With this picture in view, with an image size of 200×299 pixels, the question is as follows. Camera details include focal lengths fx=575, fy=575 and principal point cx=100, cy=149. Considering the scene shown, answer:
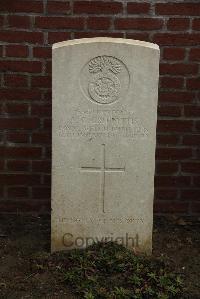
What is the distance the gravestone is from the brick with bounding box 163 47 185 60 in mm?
662

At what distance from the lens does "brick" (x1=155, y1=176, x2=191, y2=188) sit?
4.44m

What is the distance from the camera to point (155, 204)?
4508 mm

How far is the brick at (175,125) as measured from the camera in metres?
4.31

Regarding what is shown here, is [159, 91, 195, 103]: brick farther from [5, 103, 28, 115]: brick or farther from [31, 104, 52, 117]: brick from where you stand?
[5, 103, 28, 115]: brick

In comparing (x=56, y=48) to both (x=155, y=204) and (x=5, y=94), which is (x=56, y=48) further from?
(x=155, y=204)

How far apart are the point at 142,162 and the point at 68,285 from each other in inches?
35.6

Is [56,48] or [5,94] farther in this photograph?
[5,94]

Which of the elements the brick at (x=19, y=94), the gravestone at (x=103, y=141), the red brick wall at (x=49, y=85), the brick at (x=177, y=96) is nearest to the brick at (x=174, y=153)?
the red brick wall at (x=49, y=85)

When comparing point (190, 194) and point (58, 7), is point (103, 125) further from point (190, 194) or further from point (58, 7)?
point (190, 194)

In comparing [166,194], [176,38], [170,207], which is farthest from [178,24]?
[170,207]

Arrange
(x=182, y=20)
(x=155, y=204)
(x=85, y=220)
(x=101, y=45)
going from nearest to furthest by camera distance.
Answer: (x=101, y=45) < (x=85, y=220) < (x=182, y=20) < (x=155, y=204)

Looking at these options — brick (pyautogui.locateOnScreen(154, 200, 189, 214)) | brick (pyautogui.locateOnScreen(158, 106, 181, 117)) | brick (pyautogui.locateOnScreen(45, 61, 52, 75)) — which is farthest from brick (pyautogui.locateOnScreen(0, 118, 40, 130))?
brick (pyautogui.locateOnScreen(154, 200, 189, 214))

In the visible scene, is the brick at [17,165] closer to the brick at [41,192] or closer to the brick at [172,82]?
the brick at [41,192]

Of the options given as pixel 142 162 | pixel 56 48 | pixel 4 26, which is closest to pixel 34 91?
pixel 4 26
